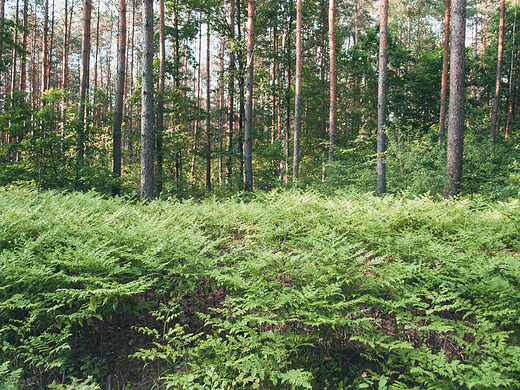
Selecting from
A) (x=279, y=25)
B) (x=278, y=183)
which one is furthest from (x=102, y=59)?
(x=278, y=183)

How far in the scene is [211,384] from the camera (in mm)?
2758

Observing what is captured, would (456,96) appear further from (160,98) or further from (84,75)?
(84,75)

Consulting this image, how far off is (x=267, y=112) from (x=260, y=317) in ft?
82.8

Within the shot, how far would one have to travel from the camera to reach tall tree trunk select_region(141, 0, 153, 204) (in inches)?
340

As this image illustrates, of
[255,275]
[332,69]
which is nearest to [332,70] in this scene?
[332,69]

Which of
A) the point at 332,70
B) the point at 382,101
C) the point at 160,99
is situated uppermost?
the point at 332,70

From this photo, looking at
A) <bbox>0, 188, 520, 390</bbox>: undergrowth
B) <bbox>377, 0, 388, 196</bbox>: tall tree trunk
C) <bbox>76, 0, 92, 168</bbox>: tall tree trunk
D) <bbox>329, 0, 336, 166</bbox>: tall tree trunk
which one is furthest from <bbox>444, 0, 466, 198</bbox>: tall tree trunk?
<bbox>76, 0, 92, 168</bbox>: tall tree trunk

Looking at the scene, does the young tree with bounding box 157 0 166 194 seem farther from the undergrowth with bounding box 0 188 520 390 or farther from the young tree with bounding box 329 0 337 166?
the undergrowth with bounding box 0 188 520 390

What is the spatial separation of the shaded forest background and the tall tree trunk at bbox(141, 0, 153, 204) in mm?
548

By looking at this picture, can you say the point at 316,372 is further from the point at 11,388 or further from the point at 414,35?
the point at 414,35

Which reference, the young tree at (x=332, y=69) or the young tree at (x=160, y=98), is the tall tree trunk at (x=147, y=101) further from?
the young tree at (x=332, y=69)

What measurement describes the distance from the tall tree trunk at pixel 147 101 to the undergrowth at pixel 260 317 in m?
4.43

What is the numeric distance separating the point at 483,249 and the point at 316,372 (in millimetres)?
3017

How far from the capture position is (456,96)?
8.71 metres
